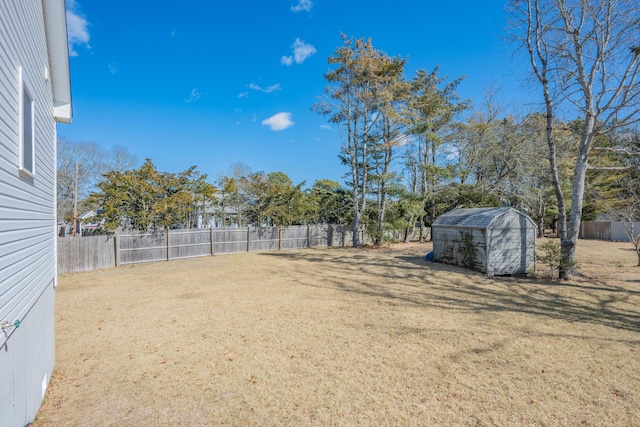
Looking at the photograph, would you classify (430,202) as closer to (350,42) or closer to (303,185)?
(303,185)

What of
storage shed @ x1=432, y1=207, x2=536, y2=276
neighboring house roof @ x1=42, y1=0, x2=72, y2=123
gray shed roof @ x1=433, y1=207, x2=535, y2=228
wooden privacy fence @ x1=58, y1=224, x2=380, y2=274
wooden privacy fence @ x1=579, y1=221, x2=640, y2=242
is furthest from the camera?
wooden privacy fence @ x1=579, y1=221, x2=640, y2=242

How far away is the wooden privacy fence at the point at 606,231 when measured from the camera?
69.9 ft

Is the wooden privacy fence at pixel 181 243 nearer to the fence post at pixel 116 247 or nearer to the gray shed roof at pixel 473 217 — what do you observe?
the fence post at pixel 116 247

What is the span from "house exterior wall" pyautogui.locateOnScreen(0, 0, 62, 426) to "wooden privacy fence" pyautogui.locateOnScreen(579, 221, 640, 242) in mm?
29867

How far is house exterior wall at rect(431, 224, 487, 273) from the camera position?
10063 mm

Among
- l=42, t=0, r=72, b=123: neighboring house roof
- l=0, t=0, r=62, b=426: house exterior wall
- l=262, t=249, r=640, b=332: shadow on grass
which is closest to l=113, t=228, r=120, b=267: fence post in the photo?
l=42, t=0, r=72, b=123: neighboring house roof

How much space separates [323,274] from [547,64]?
31.9 feet

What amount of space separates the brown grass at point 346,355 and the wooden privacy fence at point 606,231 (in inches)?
746

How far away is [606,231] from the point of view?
22.5 meters

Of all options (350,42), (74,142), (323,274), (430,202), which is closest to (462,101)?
(430,202)

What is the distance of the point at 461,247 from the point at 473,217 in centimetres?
120

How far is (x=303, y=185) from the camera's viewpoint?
18.4 metres

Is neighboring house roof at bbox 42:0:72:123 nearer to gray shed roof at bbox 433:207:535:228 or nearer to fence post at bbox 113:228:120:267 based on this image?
fence post at bbox 113:228:120:267

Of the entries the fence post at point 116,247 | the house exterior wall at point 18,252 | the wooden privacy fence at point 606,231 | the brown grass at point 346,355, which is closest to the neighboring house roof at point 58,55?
the house exterior wall at point 18,252
